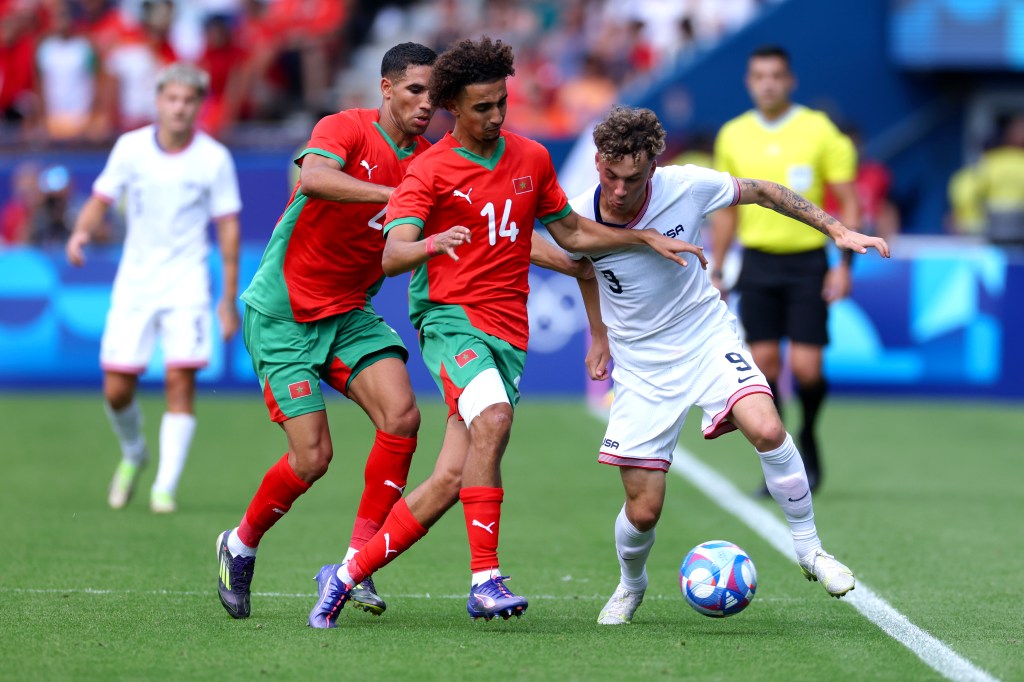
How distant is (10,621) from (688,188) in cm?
317

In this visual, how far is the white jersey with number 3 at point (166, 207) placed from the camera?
9258mm

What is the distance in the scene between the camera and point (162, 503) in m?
9.30

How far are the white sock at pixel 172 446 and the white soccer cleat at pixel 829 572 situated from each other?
4371 mm

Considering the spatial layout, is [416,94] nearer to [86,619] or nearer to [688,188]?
[688,188]

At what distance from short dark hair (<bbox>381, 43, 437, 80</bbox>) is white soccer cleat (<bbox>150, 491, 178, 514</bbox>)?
3.89 meters

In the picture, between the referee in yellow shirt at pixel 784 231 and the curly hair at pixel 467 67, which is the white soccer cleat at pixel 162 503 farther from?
the curly hair at pixel 467 67

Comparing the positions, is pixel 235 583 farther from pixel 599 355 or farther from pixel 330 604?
pixel 599 355

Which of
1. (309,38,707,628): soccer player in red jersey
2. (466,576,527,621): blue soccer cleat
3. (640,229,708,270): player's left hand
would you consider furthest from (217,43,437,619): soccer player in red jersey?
(640,229,708,270): player's left hand

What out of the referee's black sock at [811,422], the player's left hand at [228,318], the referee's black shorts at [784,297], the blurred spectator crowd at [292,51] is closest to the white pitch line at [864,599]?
the referee's black sock at [811,422]

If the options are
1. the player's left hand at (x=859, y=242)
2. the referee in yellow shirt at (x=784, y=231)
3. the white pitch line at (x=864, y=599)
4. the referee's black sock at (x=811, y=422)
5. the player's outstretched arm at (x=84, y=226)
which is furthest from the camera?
the referee's black sock at (x=811, y=422)

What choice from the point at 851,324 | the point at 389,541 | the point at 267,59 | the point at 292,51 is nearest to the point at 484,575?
the point at 389,541

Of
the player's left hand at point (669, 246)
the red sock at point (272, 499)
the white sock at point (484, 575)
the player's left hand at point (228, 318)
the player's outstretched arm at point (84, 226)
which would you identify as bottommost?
the white sock at point (484, 575)

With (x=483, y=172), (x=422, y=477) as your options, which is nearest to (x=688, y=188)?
(x=483, y=172)

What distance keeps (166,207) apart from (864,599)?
15.6 feet
